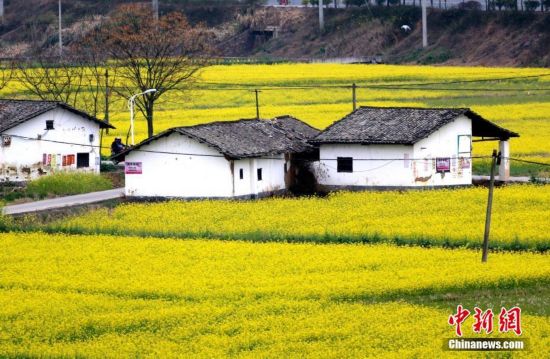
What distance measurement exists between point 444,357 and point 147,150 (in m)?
27.8

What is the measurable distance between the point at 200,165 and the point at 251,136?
3603mm

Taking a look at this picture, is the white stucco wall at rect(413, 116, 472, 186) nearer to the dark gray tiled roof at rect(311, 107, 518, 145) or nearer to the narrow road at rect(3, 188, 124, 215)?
the dark gray tiled roof at rect(311, 107, 518, 145)

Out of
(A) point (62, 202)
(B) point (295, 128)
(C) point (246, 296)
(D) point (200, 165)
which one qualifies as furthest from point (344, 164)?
(C) point (246, 296)

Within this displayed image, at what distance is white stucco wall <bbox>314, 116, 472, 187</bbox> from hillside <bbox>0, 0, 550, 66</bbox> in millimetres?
44678

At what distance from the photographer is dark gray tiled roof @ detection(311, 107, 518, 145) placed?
5275 cm

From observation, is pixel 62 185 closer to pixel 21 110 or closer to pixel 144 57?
pixel 21 110

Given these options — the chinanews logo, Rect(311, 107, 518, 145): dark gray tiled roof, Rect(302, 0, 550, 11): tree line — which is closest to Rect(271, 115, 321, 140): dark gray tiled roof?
Rect(311, 107, 518, 145): dark gray tiled roof

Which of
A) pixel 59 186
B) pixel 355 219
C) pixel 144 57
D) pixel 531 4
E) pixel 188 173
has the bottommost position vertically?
pixel 355 219

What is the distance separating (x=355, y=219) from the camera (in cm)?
4384

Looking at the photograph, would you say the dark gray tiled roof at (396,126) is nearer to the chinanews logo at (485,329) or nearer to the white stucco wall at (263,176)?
the white stucco wall at (263,176)

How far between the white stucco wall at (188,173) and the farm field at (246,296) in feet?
34.1

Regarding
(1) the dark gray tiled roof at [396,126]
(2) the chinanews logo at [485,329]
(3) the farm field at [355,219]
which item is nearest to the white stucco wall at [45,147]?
(3) the farm field at [355,219]

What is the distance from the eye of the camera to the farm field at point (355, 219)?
129 ft

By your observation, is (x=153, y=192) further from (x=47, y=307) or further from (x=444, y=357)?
(x=444, y=357)
